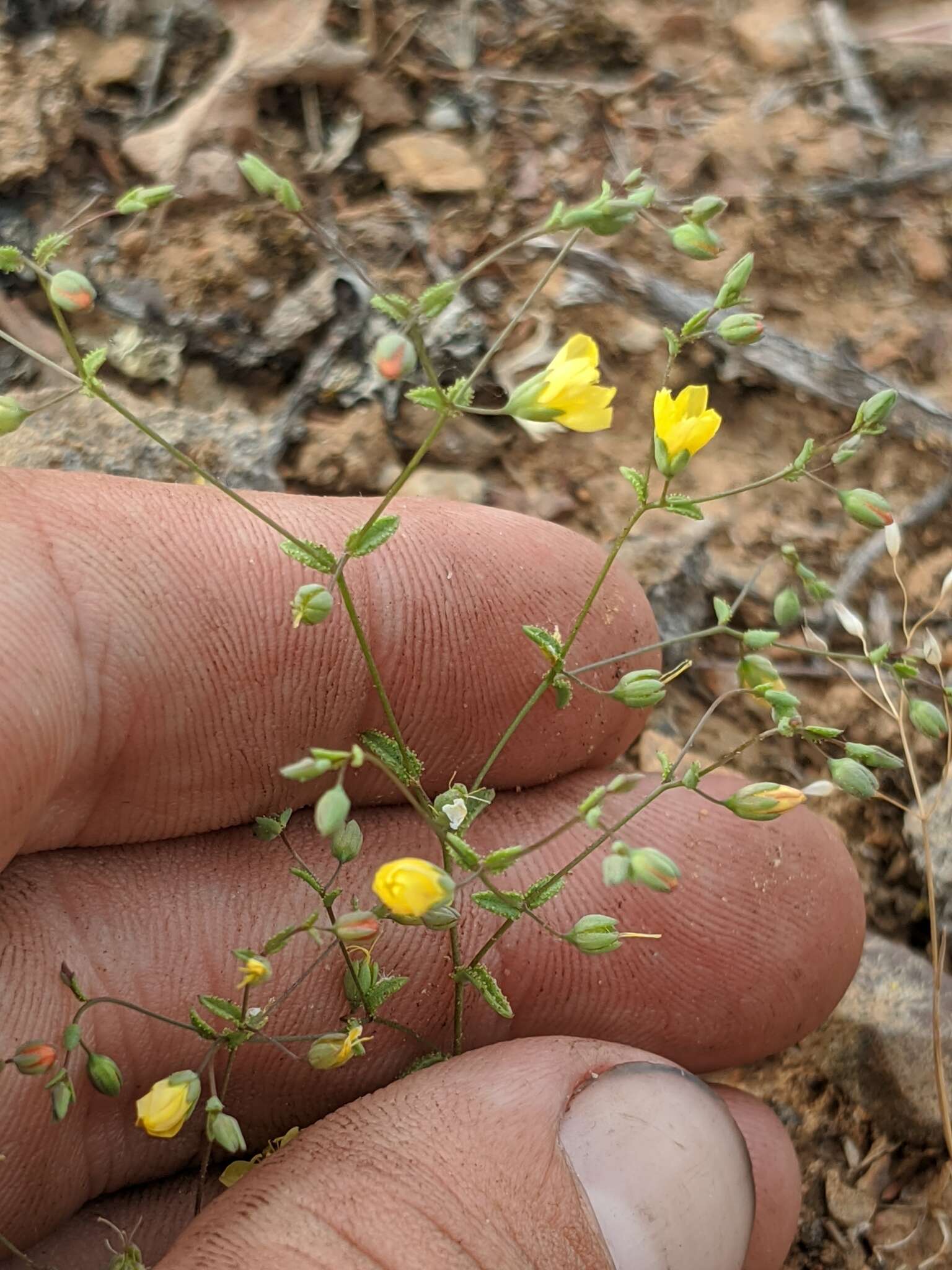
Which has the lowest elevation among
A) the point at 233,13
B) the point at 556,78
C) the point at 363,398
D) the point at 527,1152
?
the point at 527,1152

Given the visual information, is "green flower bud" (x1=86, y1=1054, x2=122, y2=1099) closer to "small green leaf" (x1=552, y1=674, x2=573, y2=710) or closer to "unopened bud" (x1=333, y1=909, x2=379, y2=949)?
"unopened bud" (x1=333, y1=909, x2=379, y2=949)

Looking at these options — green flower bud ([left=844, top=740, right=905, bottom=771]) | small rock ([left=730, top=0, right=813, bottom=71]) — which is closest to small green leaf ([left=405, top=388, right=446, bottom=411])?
green flower bud ([left=844, top=740, right=905, bottom=771])

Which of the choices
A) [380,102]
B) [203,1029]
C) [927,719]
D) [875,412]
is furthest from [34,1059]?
[380,102]

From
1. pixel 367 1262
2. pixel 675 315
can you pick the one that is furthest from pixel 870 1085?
pixel 675 315

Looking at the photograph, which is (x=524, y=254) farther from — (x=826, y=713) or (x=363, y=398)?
(x=826, y=713)

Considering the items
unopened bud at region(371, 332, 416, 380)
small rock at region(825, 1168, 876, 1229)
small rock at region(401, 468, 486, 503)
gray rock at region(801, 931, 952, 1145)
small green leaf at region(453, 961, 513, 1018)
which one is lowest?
small rock at region(825, 1168, 876, 1229)

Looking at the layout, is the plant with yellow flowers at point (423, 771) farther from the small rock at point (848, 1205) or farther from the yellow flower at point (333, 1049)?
the small rock at point (848, 1205)
